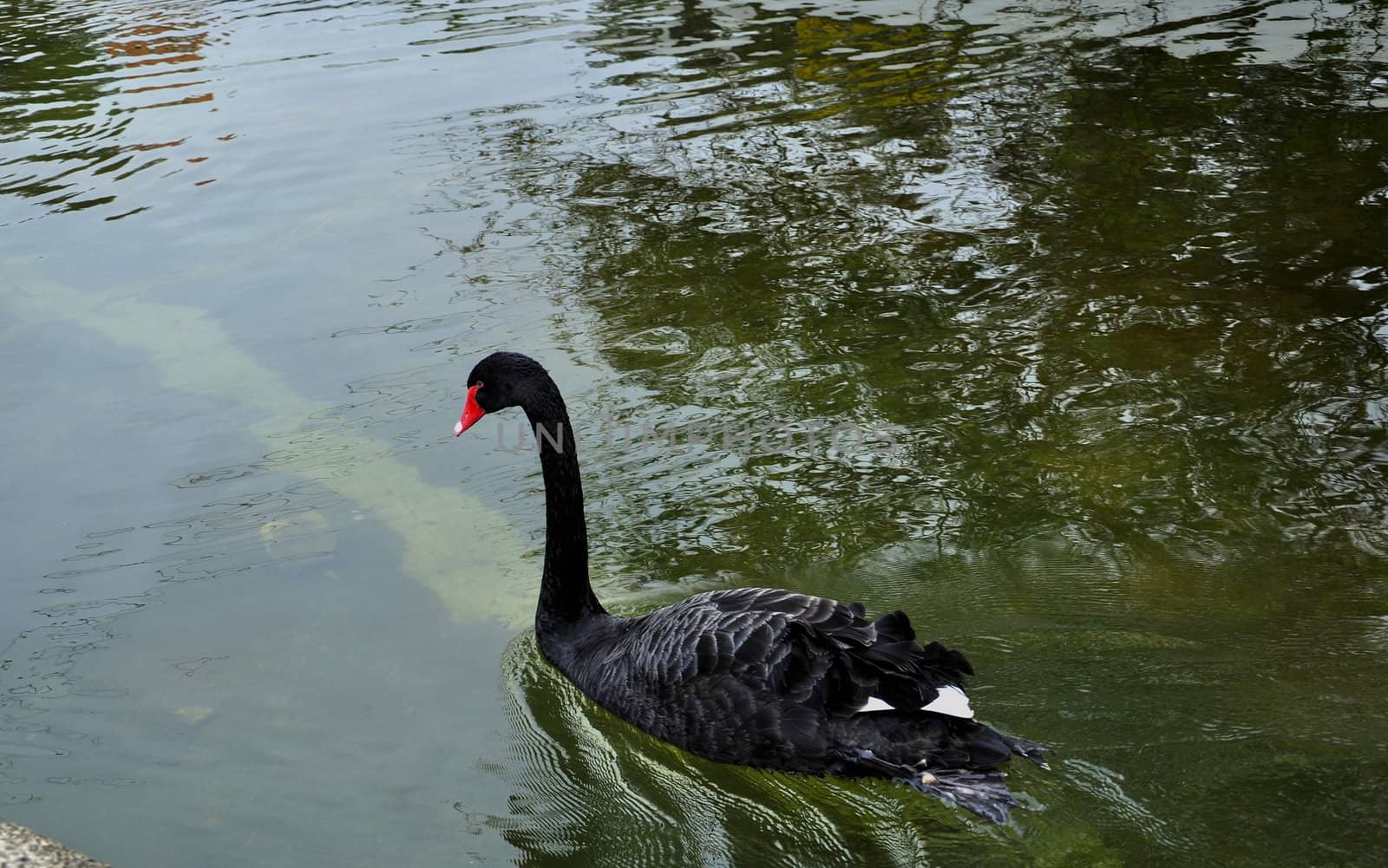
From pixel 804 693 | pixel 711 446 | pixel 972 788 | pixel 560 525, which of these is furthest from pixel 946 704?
pixel 711 446

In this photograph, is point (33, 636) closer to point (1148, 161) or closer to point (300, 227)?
point (300, 227)

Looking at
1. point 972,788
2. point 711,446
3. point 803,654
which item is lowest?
point 972,788

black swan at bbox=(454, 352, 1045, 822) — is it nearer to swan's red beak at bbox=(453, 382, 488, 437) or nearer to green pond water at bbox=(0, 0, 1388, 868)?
green pond water at bbox=(0, 0, 1388, 868)

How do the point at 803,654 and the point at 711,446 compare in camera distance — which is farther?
the point at 711,446

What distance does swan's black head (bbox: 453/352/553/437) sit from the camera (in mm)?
4191

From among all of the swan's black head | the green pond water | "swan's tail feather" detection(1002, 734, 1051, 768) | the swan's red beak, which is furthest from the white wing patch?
the swan's red beak

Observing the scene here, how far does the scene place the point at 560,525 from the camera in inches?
165

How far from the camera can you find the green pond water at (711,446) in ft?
11.5

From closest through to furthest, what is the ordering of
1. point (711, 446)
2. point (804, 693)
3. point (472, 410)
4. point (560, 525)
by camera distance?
point (804, 693), point (560, 525), point (472, 410), point (711, 446)

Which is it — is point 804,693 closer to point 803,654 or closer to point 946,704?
point 803,654

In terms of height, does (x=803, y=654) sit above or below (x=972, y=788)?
above

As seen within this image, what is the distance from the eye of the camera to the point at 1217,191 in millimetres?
7230

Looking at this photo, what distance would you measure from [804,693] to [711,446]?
74.2 inches

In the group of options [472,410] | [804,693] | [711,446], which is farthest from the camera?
[711,446]
